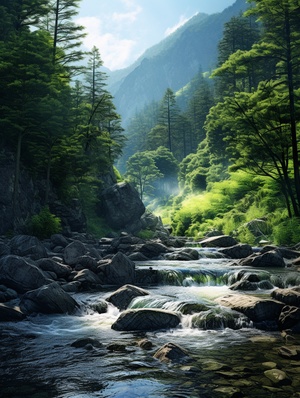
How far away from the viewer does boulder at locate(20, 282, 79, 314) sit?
30.9 feet

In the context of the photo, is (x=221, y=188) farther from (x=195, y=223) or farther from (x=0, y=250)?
(x=0, y=250)

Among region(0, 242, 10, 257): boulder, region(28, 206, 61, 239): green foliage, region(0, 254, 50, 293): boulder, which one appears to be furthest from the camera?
region(28, 206, 61, 239): green foliage

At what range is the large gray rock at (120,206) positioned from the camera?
36.7 meters

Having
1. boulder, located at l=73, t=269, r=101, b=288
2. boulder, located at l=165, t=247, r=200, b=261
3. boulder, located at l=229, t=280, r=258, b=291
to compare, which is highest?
boulder, located at l=73, t=269, r=101, b=288

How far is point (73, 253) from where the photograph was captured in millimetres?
15531

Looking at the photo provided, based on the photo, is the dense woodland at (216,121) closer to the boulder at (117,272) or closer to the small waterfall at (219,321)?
the boulder at (117,272)

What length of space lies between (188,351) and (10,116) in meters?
18.8

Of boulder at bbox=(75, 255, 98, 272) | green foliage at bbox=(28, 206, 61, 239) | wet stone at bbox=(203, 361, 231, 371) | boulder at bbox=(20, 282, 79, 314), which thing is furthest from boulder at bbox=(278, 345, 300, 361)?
green foliage at bbox=(28, 206, 61, 239)

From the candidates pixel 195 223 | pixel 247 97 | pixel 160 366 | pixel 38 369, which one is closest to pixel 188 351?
pixel 160 366

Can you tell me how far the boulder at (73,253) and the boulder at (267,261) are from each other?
22.2 ft

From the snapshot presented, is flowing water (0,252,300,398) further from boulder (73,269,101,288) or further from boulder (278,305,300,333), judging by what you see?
boulder (73,269,101,288)

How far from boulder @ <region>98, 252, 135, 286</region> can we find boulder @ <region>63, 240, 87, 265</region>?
1640mm

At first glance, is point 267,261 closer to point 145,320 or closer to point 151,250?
point 151,250

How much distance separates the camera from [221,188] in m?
35.9
